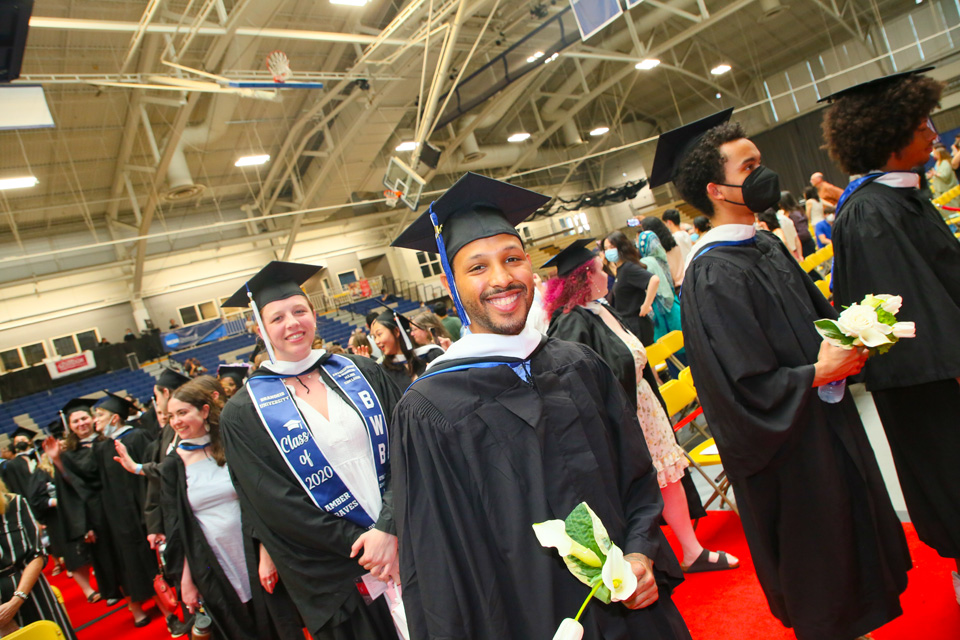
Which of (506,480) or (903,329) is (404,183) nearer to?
(903,329)

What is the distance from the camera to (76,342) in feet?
59.6

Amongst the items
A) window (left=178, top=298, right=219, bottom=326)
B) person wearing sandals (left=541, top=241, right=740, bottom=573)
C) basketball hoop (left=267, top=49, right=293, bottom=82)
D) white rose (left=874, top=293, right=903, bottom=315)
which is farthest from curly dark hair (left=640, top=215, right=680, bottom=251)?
window (left=178, top=298, right=219, bottom=326)

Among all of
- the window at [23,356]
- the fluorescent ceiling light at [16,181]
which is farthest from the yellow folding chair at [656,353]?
the window at [23,356]

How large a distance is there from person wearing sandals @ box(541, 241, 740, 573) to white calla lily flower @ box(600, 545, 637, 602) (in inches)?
67.3

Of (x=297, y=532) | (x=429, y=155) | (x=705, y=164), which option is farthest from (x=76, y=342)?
(x=705, y=164)

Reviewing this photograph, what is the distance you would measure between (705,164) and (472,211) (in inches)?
37.7

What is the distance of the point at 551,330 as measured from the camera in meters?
2.98

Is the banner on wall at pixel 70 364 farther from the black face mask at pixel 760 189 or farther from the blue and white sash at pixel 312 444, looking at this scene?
the black face mask at pixel 760 189

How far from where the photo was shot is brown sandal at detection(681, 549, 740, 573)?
2.83 metres

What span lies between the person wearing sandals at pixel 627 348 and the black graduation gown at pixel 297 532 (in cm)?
124

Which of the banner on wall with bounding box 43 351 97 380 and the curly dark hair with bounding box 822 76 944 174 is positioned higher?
the banner on wall with bounding box 43 351 97 380

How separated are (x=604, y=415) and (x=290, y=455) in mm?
1202

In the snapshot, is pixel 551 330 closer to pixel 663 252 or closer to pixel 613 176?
pixel 663 252

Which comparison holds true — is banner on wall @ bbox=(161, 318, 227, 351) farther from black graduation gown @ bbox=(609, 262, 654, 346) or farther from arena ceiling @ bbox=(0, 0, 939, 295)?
black graduation gown @ bbox=(609, 262, 654, 346)
